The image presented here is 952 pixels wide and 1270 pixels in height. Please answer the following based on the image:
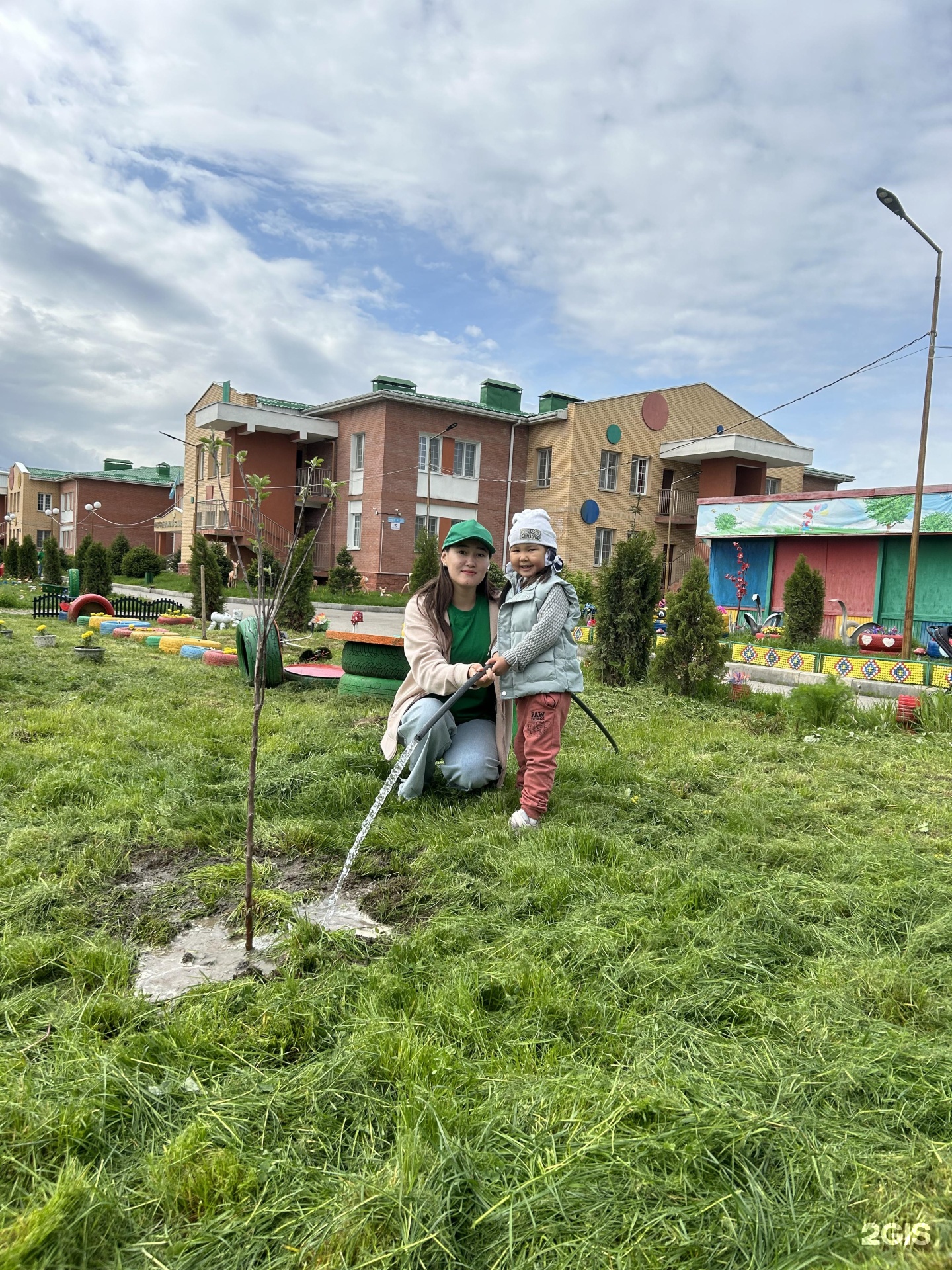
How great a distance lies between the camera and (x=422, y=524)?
29.4m

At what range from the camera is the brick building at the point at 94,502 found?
162ft

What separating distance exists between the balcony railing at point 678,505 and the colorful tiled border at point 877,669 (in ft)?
74.7

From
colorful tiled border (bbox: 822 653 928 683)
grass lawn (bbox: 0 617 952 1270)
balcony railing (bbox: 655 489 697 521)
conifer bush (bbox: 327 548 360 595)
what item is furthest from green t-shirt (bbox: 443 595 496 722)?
balcony railing (bbox: 655 489 697 521)

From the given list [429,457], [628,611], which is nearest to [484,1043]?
[628,611]

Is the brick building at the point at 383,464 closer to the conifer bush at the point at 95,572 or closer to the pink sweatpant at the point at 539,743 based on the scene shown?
the conifer bush at the point at 95,572

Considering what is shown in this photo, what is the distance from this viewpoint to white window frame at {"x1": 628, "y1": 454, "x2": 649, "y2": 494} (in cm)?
3123

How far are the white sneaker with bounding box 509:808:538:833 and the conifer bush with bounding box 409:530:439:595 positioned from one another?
581 inches

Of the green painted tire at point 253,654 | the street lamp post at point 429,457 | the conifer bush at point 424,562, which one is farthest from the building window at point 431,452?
the green painted tire at point 253,654

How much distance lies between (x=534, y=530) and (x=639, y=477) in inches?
1140

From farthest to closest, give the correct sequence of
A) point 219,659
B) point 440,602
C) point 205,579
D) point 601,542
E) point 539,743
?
point 601,542, point 205,579, point 219,659, point 440,602, point 539,743

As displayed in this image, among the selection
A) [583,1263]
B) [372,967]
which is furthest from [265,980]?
[583,1263]

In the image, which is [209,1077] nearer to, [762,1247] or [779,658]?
[762,1247]

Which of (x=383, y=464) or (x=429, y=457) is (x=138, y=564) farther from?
(x=429, y=457)

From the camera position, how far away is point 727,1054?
198 cm
